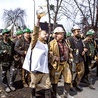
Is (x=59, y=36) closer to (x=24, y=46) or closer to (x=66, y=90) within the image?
(x=66, y=90)

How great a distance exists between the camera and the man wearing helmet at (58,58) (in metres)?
6.57

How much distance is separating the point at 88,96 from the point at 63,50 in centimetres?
166

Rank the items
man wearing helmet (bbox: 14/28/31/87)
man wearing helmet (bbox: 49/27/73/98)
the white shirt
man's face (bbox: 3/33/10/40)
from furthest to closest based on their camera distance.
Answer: man wearing helmet (bbox: 14/28/31/87), man's face (bbox: 3/33/10/40), man wearing helmet (bbox: 49/27/73/98), the white shirt

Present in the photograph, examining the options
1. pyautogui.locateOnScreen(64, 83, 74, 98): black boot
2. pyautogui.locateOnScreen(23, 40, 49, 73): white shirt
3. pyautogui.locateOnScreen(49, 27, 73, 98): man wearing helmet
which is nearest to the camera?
pyautogui.locateOnScreen(23, 40, 49, 73): white shirt

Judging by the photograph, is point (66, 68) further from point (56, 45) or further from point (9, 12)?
point (9, 12)

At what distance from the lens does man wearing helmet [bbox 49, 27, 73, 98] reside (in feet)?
21.5

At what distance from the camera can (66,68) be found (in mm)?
6887

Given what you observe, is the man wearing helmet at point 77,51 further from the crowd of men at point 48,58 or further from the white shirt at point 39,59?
the white shirt at point 39,59

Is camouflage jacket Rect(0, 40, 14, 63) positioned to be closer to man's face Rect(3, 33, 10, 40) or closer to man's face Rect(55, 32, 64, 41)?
man's face Rect(3, 33, 10, 40)

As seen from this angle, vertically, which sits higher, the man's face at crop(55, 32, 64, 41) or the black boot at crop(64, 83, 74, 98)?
the man's face at crop(55, 32, 64, 41)

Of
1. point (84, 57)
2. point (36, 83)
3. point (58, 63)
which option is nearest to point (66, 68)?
point (58, 63)

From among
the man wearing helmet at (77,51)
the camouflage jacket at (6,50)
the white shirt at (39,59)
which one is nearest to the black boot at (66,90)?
the white shirt at (39,59)

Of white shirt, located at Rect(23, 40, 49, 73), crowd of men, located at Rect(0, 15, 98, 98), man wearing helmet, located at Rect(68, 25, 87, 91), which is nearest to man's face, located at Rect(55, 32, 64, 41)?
crowd of men, located at Rect(0, 15, 98, 98)

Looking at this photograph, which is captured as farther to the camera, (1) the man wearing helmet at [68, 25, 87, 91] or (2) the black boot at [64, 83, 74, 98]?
(1) the man wearing helmet at [68, 25, 87, 91]
